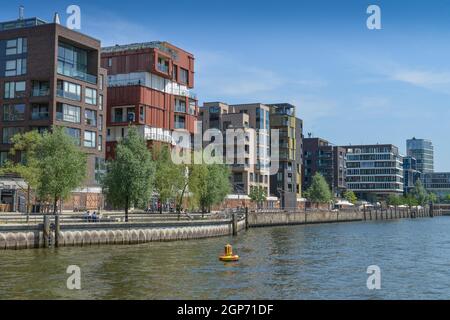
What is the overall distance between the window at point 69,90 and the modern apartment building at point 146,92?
15.4 m

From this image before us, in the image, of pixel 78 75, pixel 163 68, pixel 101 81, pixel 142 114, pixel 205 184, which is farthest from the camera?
pixel 163 68

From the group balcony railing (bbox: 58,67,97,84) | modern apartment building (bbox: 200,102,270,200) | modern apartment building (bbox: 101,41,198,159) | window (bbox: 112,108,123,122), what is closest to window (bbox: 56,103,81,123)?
balcony railing (bbox: 58,67,97,84)

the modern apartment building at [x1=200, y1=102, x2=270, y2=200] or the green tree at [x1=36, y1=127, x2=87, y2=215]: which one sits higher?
the modern apartment building at [x1=200, y1=102, x2=270, y2=200]

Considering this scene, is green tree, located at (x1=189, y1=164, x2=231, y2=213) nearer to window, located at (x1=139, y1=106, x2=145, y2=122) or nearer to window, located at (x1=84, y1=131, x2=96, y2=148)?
window, located at (x1=84, y1=131, x2=96, y2=148)

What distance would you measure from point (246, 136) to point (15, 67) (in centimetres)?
7509

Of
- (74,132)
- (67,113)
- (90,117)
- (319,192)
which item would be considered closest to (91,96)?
(90,117)

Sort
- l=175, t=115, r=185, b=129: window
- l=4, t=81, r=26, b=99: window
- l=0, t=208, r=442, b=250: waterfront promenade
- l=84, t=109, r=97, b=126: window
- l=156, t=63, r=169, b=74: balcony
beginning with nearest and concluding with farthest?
l=0, t=208, r=442, b=250: waterfront promenade, l=4, t=81, r=26, b=99: window, l=84, t=109, r=97, b=126: window, l=156, t=63, r=169, b=74: balcony, l=175, t=115, r=185, b=129: window

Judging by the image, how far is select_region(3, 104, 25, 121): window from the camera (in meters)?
96.2

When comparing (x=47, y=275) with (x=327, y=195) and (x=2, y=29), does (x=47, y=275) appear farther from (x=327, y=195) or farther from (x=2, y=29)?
(x=327, y=195)

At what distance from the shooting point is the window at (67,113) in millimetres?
95625

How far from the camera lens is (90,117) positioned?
102 m

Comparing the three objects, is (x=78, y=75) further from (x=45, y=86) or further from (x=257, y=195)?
(x=257, y=195)

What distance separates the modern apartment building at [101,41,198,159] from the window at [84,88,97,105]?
10.9 metres

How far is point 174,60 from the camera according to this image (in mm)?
123500
